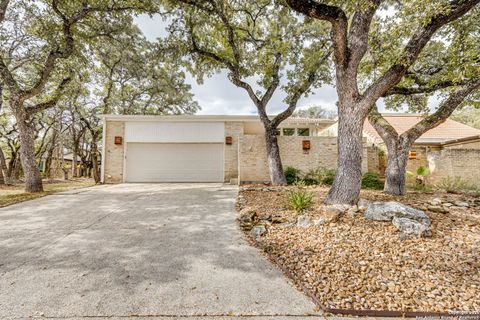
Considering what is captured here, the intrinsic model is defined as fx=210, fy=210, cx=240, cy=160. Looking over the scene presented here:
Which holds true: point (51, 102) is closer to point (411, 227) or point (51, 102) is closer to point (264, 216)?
point (264, 216)

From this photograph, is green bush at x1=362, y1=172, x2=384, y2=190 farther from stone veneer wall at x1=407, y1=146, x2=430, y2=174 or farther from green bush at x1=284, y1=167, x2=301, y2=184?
stone veneer wall at x1=407, y1=146, x2=430, y2=174

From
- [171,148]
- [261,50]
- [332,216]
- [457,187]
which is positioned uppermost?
[261,50]

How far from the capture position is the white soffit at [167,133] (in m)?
10.6

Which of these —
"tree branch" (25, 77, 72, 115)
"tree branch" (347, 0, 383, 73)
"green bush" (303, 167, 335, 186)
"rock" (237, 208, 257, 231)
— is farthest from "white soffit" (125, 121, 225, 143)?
"tree branch" (347, 0, 383, 73)

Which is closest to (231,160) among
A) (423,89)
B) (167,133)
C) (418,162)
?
(167,133)

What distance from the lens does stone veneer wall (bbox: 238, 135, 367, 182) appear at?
30.8 ft

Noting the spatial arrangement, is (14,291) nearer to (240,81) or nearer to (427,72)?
(240,81)

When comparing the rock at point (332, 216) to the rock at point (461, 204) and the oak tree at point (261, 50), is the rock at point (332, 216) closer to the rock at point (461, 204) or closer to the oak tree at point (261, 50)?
the rock at point (461, 204)

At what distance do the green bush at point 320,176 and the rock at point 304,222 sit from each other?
5044 mm

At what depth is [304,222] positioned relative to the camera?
385cm

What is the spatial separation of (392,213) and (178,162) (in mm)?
9378

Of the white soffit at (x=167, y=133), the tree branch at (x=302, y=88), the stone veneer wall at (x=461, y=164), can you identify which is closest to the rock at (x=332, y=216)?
the tree branch at (x=302, y=88)

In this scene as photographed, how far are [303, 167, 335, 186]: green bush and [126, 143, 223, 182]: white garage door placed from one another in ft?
14.1

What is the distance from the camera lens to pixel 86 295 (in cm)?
213
